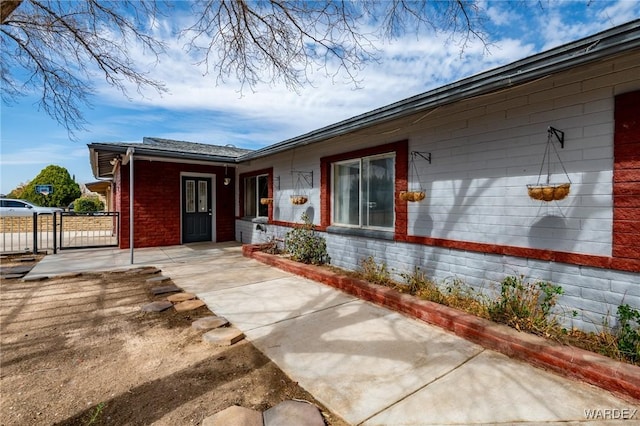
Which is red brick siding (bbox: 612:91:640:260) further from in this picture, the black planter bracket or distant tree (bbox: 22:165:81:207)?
distant tree (bbox: 22:165:81:207)

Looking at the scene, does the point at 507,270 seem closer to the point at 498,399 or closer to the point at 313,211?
the point at 498,399

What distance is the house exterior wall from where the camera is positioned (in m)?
9.16

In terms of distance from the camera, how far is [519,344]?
2.86m

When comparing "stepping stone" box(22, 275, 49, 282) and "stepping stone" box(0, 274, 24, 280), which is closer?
"stepping stone" box(22, 275, 49, 282)

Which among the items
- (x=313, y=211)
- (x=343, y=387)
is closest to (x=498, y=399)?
(x=343, y=387)

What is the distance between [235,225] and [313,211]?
487 centimetres

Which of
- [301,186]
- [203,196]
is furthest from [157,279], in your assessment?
[203,196]

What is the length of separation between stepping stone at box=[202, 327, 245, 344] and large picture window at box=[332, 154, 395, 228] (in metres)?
3.17

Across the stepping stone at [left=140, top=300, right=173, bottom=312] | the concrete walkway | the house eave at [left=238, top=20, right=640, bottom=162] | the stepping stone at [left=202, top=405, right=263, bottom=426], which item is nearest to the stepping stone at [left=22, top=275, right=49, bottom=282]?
the stepping stone at [left=140, top=300, right=173, bottom=312]

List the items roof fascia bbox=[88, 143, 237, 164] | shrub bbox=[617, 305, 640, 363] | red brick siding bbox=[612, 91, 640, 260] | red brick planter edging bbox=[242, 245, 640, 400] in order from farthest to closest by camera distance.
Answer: roof fascia bbox=[88, 143, 237, 164] → red brick siding bbox=[612, 91, 640, 260] → shrub bbox=[617, 305, 640, 363] → red brick planter edging bbox=[242, 245, 640, 400]

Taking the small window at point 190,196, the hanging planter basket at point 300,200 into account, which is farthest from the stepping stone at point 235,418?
the small window at point 190,196

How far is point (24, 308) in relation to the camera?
4246 mm

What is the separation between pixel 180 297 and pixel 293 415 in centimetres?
319

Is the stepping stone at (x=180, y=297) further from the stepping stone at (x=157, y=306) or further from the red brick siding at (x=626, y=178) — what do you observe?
the red brick siding at (x=626, y=178)
